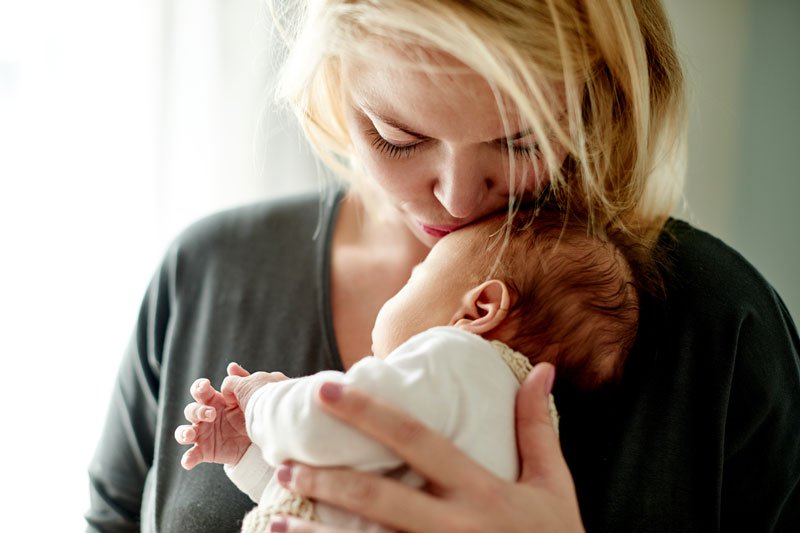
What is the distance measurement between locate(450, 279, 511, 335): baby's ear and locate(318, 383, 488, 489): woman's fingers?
0.22 meters

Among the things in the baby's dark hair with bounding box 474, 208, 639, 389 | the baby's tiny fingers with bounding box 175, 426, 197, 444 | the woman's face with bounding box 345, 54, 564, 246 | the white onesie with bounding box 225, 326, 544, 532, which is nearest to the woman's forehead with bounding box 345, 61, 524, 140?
the woman's face with bounding box 345, 54, 564, 246

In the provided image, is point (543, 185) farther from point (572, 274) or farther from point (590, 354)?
point (590, 354)

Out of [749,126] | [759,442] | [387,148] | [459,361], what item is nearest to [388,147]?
[387,148]

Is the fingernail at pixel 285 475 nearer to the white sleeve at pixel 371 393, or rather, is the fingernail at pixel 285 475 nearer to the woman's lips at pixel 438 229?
the white sleeve at pixel 371 393

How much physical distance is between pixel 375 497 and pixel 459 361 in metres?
0.19

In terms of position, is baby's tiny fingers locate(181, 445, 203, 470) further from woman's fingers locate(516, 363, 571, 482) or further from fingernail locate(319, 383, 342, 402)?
woman's fingers locate(516, 363, 571, 482)

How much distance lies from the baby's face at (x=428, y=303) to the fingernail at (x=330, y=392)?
0.78ft

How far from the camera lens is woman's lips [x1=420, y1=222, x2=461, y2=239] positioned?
1.24m

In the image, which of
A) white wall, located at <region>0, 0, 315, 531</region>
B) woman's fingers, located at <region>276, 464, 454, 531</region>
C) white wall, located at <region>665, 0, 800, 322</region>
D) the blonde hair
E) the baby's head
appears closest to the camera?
woman's fingers, located at <region>276, 464, 454, 531</region>

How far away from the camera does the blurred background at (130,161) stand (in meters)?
1.88

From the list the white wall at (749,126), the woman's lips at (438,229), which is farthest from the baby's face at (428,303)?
the white wall at (749,126)

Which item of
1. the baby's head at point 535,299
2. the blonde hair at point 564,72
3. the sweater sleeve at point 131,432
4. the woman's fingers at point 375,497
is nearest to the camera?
the woman's fingers at point 375,497

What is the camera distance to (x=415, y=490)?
2.86 ft

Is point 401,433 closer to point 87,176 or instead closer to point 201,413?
point 201,413
